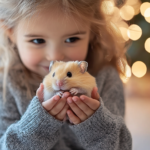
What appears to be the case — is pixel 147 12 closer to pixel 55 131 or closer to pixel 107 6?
pixel 107 6

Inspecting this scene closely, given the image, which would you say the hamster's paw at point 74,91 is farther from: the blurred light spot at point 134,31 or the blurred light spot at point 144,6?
the blurred light spot at point 144,6

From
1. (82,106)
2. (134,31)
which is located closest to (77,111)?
(82,106)

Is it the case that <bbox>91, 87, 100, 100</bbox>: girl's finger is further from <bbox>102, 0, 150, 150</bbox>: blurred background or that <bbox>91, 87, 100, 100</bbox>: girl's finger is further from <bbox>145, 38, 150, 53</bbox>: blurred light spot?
<bbox>145, 38, 150, 53</bbox>: blurred light spot

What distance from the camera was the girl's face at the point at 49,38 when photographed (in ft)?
2.42

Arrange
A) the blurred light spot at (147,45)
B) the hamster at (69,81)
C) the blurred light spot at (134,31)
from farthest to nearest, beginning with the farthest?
1. the blurred light spot at (147,45)
2. the blurred light spot at (134,31)
3. the hamster at (69,81)

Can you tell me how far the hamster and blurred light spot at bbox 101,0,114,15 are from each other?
0.39m

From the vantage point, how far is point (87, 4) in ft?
2.59

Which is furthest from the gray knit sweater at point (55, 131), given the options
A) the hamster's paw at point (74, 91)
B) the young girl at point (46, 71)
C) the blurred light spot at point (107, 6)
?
the blurred light spot at point (107, 6)

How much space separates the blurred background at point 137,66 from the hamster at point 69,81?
0.45m

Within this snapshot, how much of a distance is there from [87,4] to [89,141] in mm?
535

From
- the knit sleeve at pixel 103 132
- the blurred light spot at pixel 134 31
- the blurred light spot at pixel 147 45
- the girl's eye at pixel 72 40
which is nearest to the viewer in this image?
the knit sleeve at pixel 103 132

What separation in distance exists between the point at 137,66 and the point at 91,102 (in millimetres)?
1458

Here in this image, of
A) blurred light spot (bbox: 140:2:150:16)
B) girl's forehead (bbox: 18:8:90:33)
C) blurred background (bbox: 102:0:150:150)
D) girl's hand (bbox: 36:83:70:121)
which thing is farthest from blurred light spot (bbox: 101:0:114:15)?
blurred light spot (bbox: 140:2:150:16)

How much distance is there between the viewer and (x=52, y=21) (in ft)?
2.40
